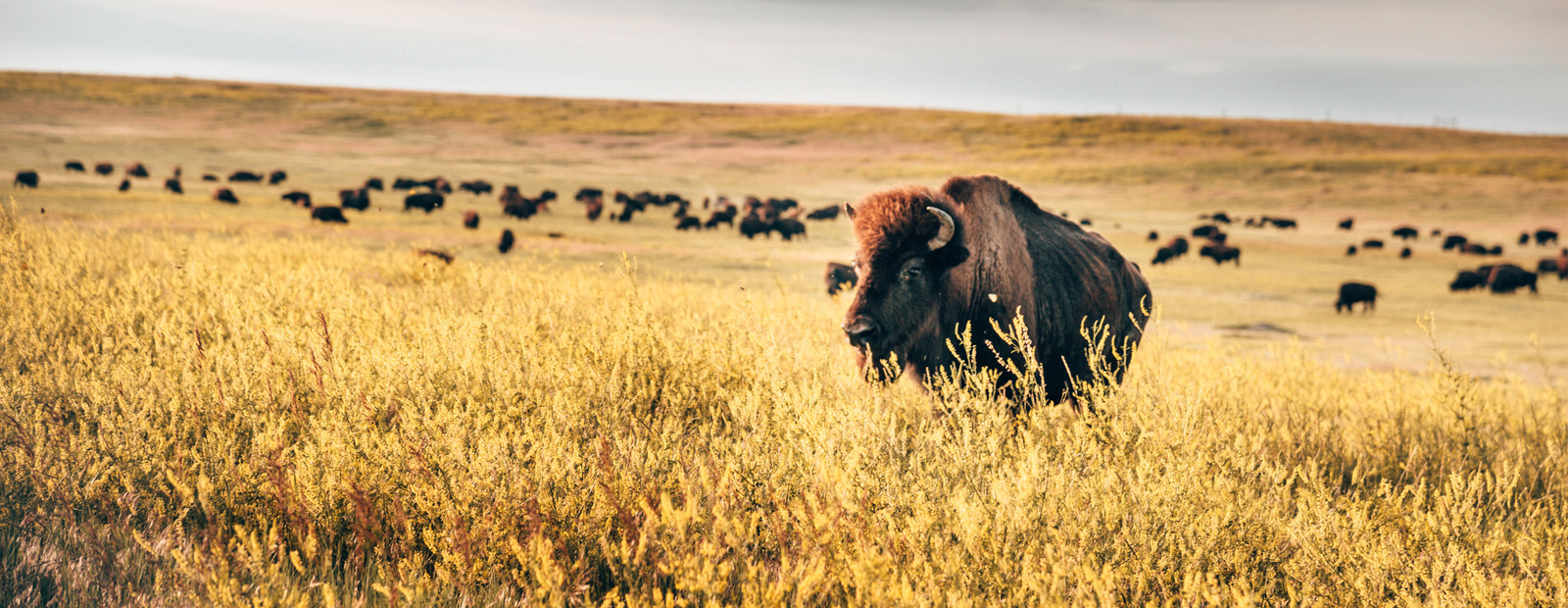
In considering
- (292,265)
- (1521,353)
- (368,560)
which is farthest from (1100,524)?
(1521,353)

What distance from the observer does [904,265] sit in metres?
4.69

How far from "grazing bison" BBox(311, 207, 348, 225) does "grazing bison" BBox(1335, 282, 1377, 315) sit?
27776 mm

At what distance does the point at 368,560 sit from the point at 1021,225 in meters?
4.47

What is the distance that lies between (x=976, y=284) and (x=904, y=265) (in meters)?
0.59

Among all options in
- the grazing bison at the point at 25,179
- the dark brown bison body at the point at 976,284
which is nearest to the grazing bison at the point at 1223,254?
the dark brown bison body at the point at 976,284

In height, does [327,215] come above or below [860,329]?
below

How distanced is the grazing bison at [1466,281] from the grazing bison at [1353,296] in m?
7.46

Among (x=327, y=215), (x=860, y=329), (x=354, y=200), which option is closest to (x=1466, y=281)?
(x=860, y=329)

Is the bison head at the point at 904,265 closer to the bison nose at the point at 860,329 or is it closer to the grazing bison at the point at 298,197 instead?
the bison nose at the point at 860,329

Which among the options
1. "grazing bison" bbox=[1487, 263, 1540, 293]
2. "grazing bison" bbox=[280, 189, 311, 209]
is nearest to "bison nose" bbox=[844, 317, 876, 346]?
"grazing bison" bbox=[1487, 263, 1540, 293]

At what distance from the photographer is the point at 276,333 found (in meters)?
4.62

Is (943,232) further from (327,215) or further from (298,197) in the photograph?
(298,197)

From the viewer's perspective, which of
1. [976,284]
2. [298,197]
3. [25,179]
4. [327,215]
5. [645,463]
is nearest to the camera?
[645,463]

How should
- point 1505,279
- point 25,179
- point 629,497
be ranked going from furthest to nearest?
point 25,179
point 1505,279
point 629,497
